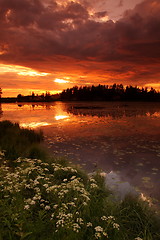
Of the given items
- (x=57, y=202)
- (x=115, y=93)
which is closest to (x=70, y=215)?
(x=57, y=202)

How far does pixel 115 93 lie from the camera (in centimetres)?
16588

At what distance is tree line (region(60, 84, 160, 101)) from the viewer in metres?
155

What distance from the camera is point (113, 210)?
242 inches

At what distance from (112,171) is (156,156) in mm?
4038

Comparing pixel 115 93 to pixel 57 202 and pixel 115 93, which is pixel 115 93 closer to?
pixel 115 93

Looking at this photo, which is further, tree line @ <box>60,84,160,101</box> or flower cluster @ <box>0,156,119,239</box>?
tree line @ <box>60,84,160,101</box>

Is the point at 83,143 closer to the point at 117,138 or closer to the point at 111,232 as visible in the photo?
the point at 117,138

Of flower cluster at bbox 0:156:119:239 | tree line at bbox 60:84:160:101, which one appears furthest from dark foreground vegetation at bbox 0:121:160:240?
tree line at bbox 60:84:160:101

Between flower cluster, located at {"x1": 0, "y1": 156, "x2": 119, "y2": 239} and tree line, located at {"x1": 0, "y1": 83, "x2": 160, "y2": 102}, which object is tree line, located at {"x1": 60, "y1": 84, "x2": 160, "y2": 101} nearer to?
tree line, located at {"x1": 0, "y1": 83, "x2": 160, "y2": 102}

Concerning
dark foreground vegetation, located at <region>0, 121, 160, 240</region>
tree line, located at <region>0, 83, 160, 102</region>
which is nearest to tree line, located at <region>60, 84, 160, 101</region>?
A: tree line, located at <region>0, 83, 160, 102</region>

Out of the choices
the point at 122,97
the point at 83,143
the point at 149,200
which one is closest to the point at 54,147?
the point at 83,143

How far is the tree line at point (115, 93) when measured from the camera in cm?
15512

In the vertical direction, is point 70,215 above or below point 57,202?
above

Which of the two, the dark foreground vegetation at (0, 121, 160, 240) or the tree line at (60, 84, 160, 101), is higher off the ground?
the tree line at (60, 84, 160, 101)
